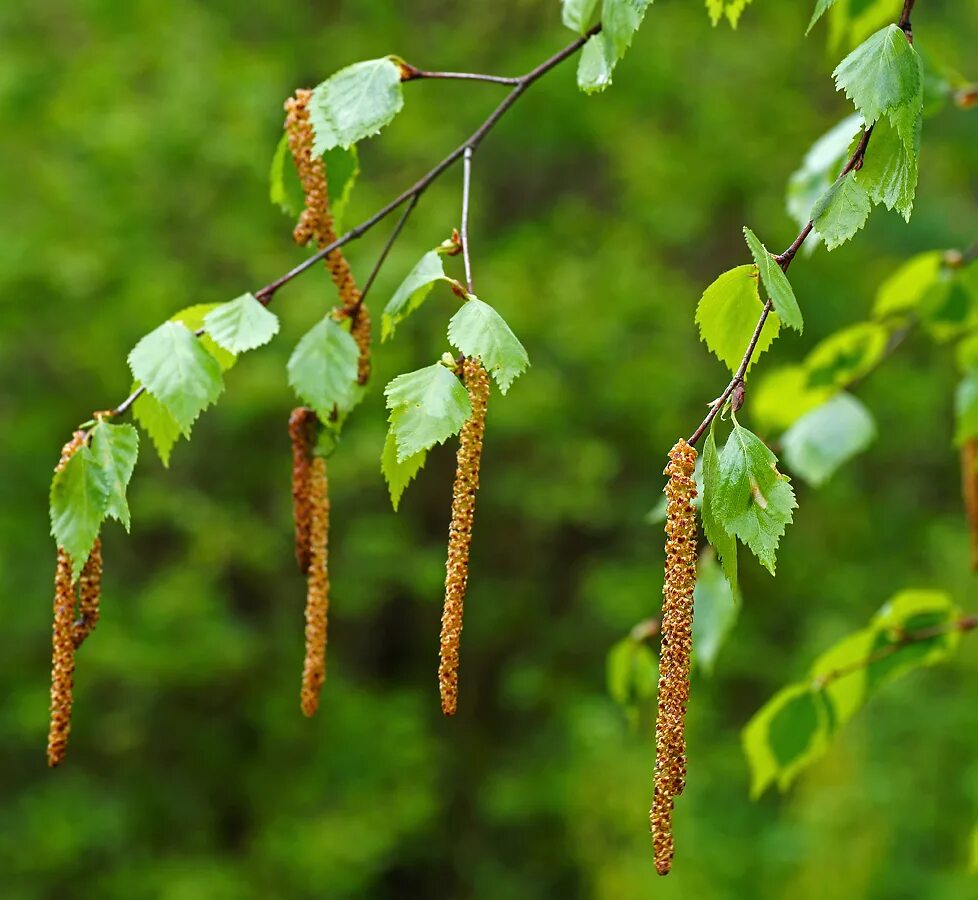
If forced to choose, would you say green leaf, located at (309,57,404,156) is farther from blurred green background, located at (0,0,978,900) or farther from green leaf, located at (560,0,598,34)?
blurred green background, located at (0,0,978,900)

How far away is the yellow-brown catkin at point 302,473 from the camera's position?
3.35 ft

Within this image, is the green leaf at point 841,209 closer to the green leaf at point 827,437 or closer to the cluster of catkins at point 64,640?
the cluster of catkins at point 64,640

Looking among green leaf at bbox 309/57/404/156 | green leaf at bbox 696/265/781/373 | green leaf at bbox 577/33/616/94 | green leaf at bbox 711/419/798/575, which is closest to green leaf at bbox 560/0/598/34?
green leaf at bbox 577/33/616/94

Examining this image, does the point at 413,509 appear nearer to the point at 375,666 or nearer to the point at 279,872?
the point at 375,666

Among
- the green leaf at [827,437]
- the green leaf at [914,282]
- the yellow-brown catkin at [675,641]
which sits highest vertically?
the green leaf at [914,282]

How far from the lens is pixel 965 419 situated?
1562 millimetres

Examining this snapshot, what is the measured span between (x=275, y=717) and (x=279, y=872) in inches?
26.0

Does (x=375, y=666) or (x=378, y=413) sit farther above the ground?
(x=378, y=413)

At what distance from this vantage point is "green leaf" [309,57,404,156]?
0.88 meters

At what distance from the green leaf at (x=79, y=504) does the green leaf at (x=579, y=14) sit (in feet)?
1.55

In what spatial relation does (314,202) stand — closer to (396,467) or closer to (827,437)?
(396,467)

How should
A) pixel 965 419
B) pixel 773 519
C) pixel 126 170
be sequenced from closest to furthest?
pixel 773 519
pixel 965 419
pixel 126 170

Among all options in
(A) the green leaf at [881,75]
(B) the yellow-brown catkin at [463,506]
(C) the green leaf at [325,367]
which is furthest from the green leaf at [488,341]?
(A) the green leaf at [881,75]

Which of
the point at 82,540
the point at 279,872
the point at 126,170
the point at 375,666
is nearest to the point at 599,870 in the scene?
the point at 279,872
